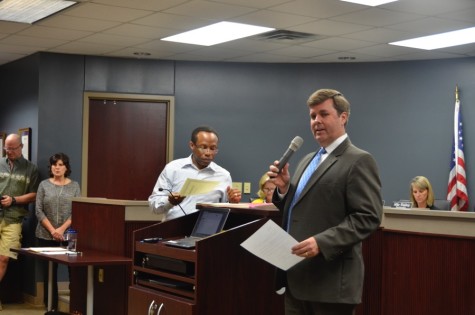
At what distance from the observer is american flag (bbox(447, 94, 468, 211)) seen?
787 cm

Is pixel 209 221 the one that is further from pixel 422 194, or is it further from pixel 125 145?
pixel 125 145

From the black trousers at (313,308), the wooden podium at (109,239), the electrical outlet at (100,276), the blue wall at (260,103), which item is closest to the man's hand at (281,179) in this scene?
the black trousers at (313,308)

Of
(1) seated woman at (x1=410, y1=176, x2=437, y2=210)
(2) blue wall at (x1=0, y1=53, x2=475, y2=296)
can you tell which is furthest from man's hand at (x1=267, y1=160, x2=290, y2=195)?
(2) blue wall at (x1=0, y1=53, x2=475, y2=296)

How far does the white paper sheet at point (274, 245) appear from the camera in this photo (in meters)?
2.89

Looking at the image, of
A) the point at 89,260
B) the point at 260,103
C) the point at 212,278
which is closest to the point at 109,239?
the point at 89,260

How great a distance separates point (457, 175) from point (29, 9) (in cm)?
466

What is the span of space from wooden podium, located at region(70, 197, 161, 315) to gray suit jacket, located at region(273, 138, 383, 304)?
225 cm

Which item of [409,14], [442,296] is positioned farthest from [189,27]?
[442,296]

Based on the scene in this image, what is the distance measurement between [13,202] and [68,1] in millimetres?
2528

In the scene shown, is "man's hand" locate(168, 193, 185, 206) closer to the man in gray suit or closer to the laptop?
the laptop

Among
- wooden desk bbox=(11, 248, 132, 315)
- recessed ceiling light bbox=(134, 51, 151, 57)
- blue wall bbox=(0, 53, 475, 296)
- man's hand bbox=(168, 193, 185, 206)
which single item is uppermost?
recessed ceiling light bbox=(134, 51, 151, 57)

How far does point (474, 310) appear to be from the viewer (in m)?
3.73

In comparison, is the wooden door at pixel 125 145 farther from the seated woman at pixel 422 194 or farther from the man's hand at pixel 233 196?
the man's hand at pixel 233 196

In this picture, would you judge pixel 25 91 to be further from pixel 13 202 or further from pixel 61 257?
pixel 61 257
